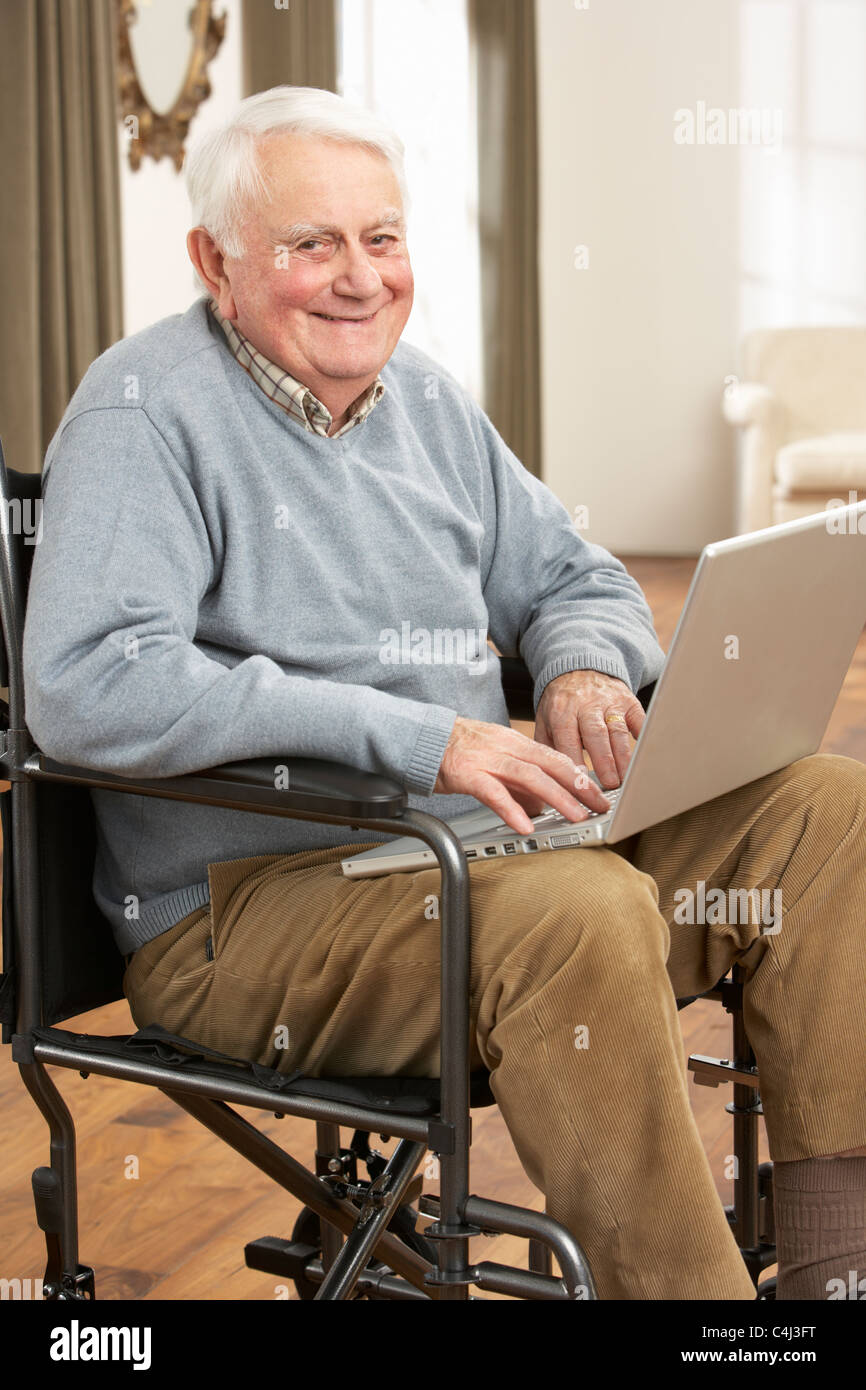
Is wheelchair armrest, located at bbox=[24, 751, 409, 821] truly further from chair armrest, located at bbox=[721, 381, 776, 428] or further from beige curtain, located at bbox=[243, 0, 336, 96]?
chair armrest, located at bbox=[721, 381, 776, 428]

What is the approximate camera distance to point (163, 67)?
5.13 meters

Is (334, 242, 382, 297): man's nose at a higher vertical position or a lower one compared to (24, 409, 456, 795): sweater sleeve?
higher

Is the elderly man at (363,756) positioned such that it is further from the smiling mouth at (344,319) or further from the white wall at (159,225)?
the white wall at (159,225)

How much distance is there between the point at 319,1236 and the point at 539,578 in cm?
75

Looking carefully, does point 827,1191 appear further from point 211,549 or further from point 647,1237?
point 211,549

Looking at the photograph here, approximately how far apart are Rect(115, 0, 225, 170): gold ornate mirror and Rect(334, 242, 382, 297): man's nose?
3787 mm

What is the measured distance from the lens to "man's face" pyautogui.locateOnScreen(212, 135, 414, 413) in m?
1.47

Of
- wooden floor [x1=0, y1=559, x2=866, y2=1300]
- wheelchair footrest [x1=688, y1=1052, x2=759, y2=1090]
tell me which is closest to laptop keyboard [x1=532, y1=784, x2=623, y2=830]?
wheelchair footrest [x1=688, y1=1052, x2=759, y2=1090]

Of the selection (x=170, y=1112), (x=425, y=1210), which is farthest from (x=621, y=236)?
(x=425, y=1210)

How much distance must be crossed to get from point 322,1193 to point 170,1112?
0.86 meters

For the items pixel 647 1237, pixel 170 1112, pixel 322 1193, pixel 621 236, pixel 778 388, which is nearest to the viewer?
pixel 647 1237

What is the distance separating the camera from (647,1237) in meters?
1.16

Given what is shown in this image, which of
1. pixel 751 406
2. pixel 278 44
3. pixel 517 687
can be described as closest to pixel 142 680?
pixel 517 687

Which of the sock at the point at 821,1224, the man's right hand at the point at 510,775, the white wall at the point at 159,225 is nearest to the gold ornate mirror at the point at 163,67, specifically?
the white wall at the point at 159,225
